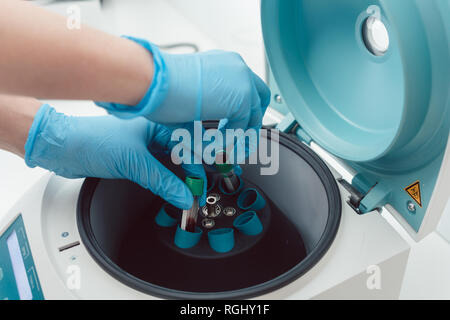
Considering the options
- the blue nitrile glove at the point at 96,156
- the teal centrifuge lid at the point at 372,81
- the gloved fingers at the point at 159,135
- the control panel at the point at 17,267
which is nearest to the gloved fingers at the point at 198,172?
the blue nitrile glove at the point at 96,156

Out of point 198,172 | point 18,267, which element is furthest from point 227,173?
point 18,267

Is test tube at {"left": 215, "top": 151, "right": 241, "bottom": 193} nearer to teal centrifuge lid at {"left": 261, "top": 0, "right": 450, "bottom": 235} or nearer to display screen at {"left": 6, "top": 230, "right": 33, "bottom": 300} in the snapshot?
teal centrifuge lid at {"left": 261, "top": 0, "right": 450, "bottom": 235}

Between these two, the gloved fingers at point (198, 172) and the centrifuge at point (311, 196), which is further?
the gloved fingers at point (198, 172)

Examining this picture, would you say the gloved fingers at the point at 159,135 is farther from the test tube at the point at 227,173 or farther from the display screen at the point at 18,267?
the display screen at the point at 18,267

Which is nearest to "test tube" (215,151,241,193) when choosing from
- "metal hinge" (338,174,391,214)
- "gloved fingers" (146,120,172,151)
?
"gloved fingers" (146,120,172,151)

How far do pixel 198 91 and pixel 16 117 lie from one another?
60cm

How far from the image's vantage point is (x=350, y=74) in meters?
1.12

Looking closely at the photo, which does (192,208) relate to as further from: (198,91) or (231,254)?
(198,91)

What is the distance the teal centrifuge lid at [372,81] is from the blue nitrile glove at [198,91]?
175 mm

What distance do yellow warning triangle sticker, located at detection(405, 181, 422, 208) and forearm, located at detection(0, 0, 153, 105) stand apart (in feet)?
2.21

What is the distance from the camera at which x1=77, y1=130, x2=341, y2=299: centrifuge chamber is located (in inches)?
46.1

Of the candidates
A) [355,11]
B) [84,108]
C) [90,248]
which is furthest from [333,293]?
[84,108]

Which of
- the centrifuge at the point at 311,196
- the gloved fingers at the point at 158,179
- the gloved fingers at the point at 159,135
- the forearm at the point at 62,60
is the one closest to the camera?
the forearm at the point at 62,60

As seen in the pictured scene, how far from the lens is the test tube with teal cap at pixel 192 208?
A: 1.17m
